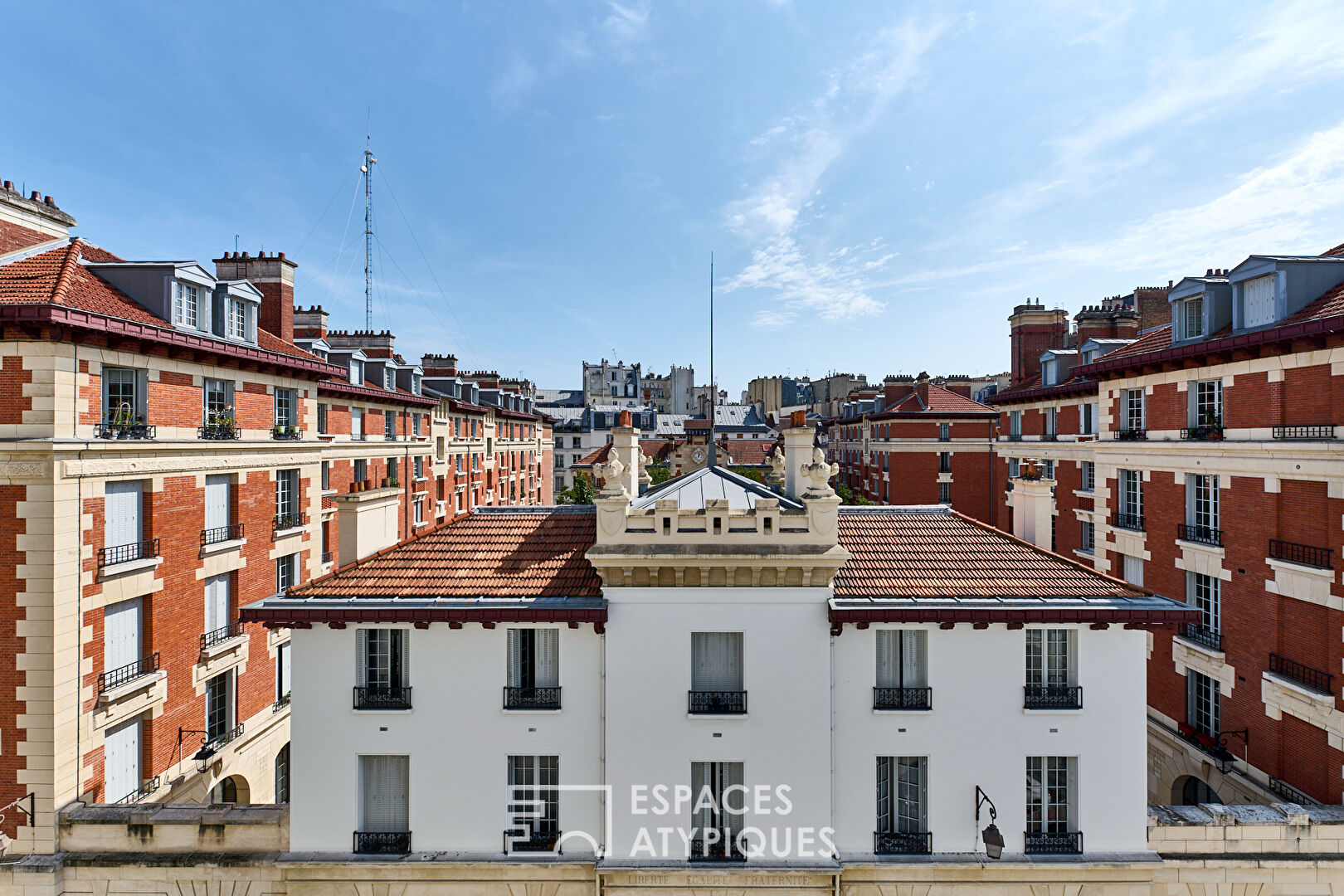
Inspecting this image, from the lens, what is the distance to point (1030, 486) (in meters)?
16.7

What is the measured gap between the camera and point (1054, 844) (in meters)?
13.0

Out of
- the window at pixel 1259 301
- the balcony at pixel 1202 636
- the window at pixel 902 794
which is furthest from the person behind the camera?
the balcony at pixel 1202 636

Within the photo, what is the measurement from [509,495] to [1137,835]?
176ft

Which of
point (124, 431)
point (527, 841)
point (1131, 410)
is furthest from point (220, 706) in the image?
point (1131, 410)

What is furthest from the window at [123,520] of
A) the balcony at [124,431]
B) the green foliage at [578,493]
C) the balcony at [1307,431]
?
the green foliage at [578,493]

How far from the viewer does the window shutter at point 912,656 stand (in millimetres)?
13547

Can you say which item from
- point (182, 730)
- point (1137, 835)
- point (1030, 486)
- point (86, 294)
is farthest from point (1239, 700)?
point (86, 294)

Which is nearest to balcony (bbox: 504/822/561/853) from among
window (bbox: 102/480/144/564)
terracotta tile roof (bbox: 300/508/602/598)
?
terracotta tile roof (bbox: 300/508/602/598)

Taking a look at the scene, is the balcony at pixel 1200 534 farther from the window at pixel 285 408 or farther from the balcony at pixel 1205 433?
the window at pixel 285 408

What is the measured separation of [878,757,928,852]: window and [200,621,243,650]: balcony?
66.0 ft

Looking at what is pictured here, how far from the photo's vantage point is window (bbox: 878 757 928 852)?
13211 mm

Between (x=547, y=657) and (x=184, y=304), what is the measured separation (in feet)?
56.8

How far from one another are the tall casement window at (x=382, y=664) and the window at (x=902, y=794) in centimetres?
1108

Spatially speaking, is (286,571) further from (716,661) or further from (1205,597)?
(1205,597)
